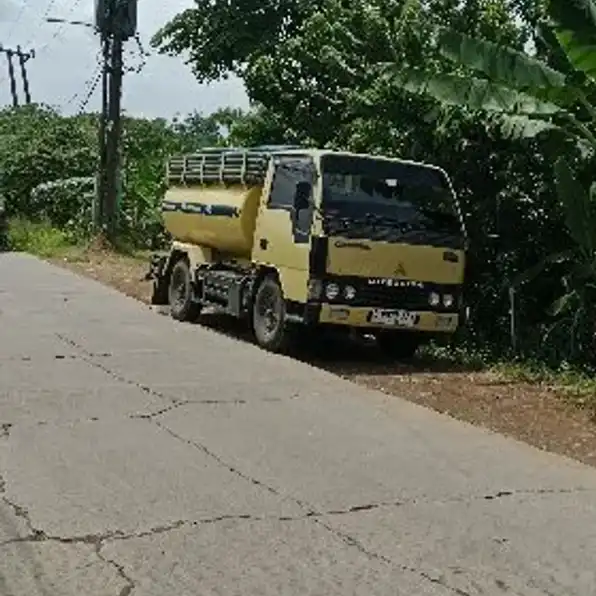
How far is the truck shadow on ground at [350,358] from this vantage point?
12.0 meters

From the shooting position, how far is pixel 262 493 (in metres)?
6.56

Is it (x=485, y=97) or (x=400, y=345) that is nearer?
(x=485, y=97)

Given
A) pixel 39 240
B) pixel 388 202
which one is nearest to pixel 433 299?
pixel 388 202

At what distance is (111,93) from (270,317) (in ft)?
55.1

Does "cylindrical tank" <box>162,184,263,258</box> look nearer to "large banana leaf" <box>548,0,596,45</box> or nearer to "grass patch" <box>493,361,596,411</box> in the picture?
"grass patch" <box>493,361,596,411</box>

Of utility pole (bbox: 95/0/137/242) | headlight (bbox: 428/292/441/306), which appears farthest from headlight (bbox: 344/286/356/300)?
utility pole (bbox: 95/0/137/242)

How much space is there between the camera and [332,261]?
459 inches

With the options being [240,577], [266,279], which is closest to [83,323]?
[266,279]

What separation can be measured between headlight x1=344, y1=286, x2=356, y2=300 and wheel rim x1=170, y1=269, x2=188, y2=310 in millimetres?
4336

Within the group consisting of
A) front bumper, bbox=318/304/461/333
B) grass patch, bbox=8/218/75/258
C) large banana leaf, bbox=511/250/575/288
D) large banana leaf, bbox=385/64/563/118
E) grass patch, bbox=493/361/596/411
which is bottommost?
grass patch, bbox=8/218/75/258

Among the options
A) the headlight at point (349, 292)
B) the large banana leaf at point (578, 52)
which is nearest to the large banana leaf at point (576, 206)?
the large banana leaf at point (578, 52)

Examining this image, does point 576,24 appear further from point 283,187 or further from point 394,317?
point 283,187

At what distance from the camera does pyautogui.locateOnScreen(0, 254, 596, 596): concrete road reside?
5.18 m

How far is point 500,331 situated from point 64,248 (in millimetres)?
18652
